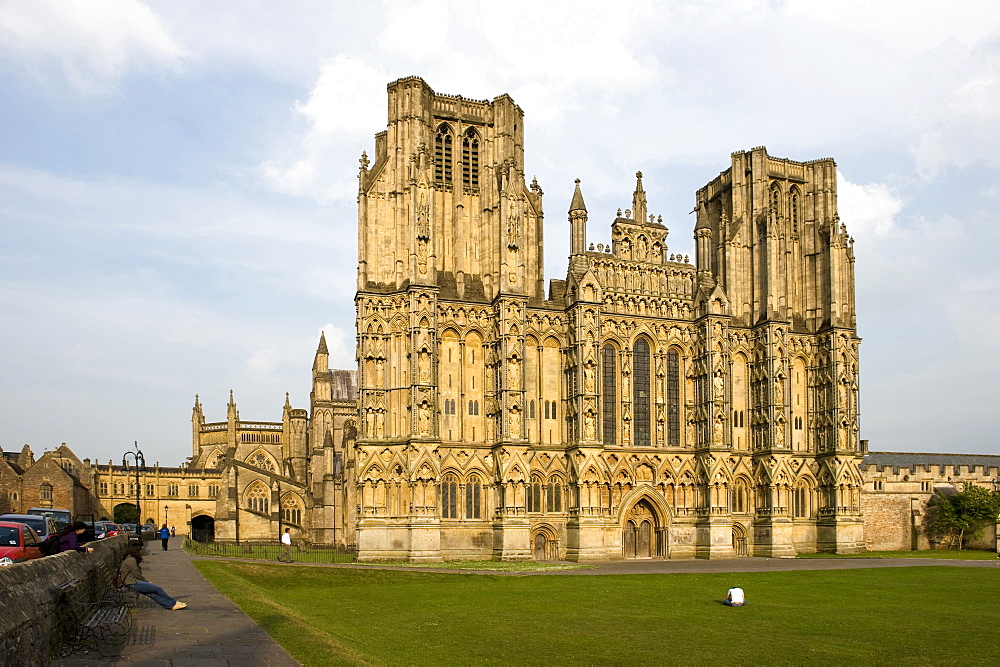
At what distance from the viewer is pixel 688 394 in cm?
6169

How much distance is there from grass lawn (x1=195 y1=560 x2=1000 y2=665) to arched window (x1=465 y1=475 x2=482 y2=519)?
1324 centimetres

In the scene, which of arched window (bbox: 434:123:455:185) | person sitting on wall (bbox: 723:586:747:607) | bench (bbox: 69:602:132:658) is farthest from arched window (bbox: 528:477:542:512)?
bench (bbox: 69:602:132:658)

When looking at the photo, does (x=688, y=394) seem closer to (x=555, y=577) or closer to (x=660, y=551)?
(x=660, y=551)

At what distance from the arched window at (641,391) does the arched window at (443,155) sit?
17.4m

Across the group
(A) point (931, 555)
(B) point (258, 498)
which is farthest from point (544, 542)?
(B) point (258, 498)

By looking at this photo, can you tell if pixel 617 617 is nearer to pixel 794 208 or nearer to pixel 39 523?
pixel 39 523

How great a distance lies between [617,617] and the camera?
26.2 m

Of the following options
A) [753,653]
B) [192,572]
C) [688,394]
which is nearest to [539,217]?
[688,394]

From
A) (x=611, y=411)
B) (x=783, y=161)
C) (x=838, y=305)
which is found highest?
(x=783, y=161)

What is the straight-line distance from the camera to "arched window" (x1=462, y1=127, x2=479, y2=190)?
6075cm

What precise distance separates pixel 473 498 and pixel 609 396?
459 inches

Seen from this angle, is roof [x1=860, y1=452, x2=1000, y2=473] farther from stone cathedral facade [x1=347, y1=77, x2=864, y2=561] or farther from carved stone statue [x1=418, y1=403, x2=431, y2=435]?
carved stone statue [x1=418, y1=403, x2=431, y2=435]

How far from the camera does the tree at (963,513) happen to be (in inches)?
2534

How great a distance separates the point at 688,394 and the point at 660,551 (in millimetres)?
10913
